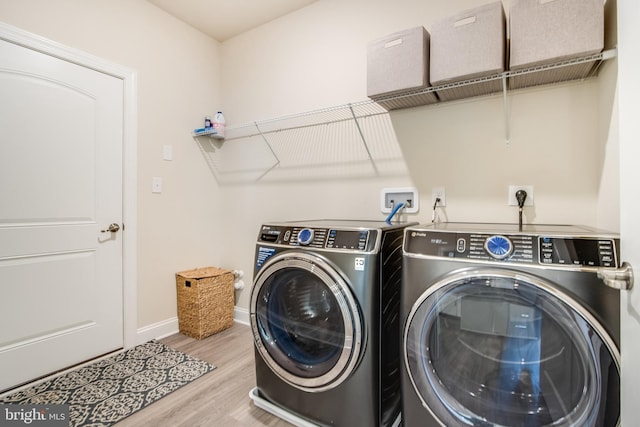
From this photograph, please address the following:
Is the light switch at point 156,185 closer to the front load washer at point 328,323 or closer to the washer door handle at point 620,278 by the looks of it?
the front load washer at point 328,323

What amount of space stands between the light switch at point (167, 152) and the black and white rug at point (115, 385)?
4.77 ft

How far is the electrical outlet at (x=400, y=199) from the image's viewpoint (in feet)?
5.93

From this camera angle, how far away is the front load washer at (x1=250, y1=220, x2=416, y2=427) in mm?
1200

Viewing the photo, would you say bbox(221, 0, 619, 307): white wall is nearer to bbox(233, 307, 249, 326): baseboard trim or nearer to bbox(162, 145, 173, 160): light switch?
bbox(233, 307, 249, 326): baseboard trim

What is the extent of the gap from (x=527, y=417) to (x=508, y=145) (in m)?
1.21

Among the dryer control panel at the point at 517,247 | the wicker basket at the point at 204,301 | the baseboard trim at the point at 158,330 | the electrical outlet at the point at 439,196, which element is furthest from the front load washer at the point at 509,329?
the baseboard trim at the point at 158,330

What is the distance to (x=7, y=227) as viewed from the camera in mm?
1666

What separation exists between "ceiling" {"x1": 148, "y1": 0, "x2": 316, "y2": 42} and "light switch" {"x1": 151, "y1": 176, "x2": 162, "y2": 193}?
52.1 inches

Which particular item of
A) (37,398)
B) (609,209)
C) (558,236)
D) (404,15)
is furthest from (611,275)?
(37,398)

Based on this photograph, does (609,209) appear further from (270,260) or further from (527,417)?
(270,260)

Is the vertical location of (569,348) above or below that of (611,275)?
below

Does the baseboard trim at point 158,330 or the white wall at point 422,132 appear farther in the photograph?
the baseboard trim at point 158,330

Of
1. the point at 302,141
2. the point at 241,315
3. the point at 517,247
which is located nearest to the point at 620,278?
the point at 517,247

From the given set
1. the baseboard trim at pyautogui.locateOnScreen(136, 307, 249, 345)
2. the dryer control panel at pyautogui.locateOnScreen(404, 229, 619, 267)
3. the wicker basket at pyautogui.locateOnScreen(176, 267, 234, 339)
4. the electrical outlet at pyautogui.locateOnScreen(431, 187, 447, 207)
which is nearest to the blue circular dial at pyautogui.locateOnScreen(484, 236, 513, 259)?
the dryer control panel at pyautogui.locateOnScreen(404, 229, 619, 267)
